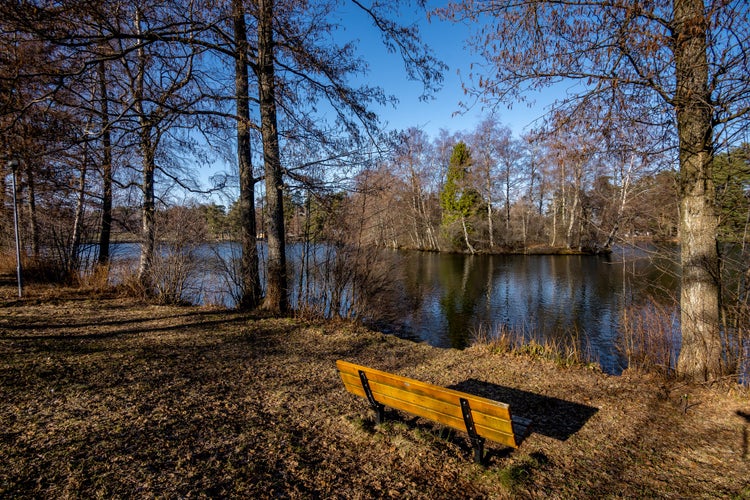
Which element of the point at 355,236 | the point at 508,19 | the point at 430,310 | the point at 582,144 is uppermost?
the point at 508,19

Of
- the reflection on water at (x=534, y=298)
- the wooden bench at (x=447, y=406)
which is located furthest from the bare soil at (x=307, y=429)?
the reflection on water at (x=534, y=298)

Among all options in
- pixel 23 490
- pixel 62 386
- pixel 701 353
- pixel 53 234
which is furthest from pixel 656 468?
pixel 53 234

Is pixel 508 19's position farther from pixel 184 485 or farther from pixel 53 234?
pixel 53 234

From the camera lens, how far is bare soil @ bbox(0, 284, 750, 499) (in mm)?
2680

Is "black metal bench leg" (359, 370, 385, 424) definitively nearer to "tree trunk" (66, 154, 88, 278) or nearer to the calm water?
the calm water

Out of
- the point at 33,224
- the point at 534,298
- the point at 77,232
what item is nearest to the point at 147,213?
the point at 77,232

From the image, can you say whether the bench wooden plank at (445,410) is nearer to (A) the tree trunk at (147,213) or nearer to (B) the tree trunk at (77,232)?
(A) the tree trunk at (147,213)

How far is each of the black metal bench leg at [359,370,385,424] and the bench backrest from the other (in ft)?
0.10

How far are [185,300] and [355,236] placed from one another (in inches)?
177

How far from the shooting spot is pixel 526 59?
5020 mm

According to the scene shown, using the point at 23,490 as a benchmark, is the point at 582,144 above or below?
above

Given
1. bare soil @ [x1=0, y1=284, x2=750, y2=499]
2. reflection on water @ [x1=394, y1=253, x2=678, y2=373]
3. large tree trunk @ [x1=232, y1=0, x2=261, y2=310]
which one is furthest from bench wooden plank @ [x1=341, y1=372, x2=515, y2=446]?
large tree trunk @ [x1=232, y1=0, x2=261, y2=310]

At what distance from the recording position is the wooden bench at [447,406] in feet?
8.82

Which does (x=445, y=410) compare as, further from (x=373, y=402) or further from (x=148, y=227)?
(x=148, y=227)
